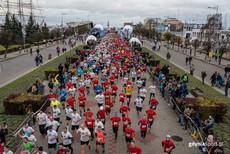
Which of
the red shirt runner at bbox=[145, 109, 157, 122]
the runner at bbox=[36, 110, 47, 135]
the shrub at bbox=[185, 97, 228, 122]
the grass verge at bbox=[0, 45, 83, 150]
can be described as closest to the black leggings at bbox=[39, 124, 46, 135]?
the runner at bbox=[36, 110, 47, 135]

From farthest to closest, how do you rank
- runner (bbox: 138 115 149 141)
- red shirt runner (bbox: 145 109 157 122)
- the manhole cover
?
red shirt runner (bbox: 145 109 157 122) < the manhole cover < runner (bbox: 138 115 149 141)

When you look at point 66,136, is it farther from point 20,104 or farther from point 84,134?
point 20,104

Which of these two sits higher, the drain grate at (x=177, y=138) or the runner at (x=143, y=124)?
the runner at (x=143, y=124)

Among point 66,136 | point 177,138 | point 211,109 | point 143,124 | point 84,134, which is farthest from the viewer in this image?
point 211,109

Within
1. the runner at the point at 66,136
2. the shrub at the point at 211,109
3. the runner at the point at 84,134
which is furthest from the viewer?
the shrub at the point at 211,109

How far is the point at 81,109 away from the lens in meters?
17.6

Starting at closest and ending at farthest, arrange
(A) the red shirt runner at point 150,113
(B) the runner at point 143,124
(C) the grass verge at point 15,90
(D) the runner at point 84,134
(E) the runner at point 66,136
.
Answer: (E) the runner at point 66,136 < (D) the runner at point 84,134 < (B) the runner at point 143,124 < (A) the red shirt runner at point 150,113 < (C) the grass verge at point 15,90

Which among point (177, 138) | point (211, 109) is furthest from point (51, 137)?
point (211, 109)

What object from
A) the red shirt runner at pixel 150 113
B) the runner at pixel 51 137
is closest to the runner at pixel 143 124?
the red shirt runner at pixel 150 113

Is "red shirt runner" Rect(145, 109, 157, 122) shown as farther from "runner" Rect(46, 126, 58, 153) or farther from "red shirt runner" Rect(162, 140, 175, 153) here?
"runner" Rect(46, 126, 58, 153)

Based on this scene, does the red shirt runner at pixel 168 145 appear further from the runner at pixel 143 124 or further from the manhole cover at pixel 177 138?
the manhole cover at pixel 177 138

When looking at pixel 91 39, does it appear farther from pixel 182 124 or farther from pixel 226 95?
pixel 182 124

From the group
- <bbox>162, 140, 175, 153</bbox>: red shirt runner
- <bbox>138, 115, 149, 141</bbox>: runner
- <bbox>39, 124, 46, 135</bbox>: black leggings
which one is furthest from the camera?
<bbox>39, 124, 46, 135</bbox>: black leggings

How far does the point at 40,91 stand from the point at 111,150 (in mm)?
9972
